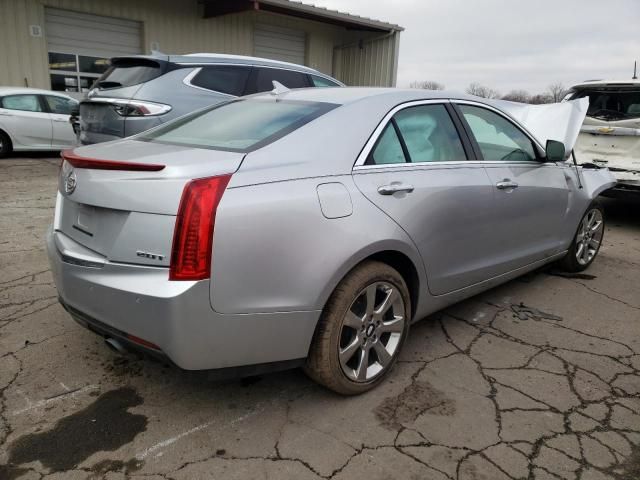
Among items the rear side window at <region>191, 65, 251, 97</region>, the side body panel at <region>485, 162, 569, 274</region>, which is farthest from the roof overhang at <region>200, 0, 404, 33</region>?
the side body panel at <region>485, 162, 569, 274</region>

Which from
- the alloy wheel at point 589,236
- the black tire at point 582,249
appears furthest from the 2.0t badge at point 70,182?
the alloy wheel at point 589,236

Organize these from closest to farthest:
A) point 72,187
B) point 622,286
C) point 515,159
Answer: point 72,187, point 515,159, point 622,286

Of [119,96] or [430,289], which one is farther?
[119,96]

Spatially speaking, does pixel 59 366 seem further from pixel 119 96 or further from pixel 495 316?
pixel 119 96

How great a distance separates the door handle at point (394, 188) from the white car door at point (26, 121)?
9.61 m

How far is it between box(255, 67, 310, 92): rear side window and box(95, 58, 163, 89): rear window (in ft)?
4.48

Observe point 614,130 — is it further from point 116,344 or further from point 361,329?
point 116,344

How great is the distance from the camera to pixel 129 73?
6402 millimetres

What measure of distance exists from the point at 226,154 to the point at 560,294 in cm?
332

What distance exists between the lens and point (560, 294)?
4.43 meters

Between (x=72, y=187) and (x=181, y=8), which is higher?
(x=181, y=8)

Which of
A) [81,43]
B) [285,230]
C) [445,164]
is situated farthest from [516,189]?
[81,43]

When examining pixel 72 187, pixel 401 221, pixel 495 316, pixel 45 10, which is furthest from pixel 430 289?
pixel 45 10

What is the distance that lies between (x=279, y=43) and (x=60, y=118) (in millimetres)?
7528
